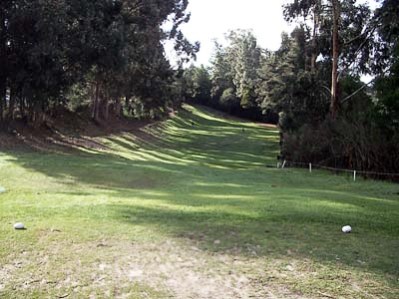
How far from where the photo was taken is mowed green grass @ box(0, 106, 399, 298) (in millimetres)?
5602

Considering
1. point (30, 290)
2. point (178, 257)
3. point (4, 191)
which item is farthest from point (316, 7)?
point (30, 290)

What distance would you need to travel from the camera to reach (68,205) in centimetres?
1051

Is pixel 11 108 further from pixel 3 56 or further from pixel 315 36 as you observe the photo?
pixel 315 36

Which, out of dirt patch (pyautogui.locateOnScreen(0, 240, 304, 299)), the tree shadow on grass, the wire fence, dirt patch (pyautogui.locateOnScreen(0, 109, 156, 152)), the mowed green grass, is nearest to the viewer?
dirt patch (pyautogui.locateOnScreen(0, 240, 304, 299))

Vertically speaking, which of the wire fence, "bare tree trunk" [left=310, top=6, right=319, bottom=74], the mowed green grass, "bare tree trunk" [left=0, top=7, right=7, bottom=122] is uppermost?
"bare tree trunk" [left=310, top=6, right=319, bottom=74]

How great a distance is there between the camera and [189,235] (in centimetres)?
794

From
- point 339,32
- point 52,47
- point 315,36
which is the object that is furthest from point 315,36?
point 52,47

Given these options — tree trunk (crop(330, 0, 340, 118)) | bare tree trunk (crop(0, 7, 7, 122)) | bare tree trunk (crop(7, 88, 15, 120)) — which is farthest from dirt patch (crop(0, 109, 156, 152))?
tree trunk (crop(330, 0, 340, 118))

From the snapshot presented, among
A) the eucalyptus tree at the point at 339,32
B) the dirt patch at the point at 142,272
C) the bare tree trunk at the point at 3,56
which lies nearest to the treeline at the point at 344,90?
the eucalyptus tree at the point at 339,32

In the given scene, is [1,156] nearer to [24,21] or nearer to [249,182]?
[24,21]

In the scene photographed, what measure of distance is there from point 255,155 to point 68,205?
104 feet

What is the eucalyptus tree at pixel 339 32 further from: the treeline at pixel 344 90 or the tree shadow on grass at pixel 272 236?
the tree shadow on grass at pixel 272 236

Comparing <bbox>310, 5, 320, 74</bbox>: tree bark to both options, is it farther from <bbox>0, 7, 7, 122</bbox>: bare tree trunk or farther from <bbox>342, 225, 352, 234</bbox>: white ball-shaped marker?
<bbox>342, 225, 352, 234</bbox>: white ball-shaped marker

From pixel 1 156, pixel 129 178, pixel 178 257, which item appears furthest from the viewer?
pixel 1 156
